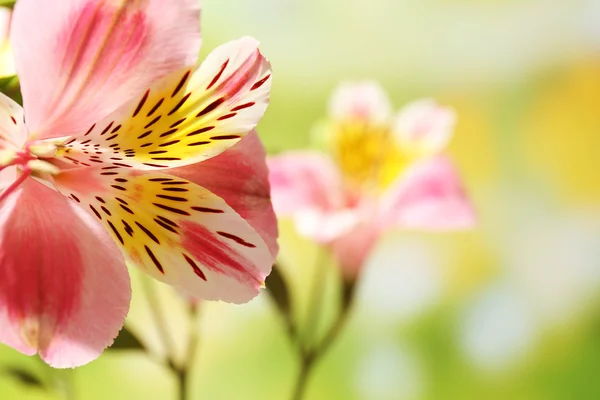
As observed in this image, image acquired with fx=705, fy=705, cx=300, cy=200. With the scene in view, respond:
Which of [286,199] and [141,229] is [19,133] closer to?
[141,229]

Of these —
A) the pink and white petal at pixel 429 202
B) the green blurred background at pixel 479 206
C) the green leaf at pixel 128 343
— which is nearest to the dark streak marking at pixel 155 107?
the green leaf at pixel 128 343

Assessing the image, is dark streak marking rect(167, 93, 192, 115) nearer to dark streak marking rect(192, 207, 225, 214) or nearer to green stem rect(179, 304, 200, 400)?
dark streak marking rect(192, 207, 225, 214)

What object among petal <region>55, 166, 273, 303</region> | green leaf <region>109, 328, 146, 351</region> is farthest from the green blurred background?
petal <region>55, 166, 273, 303</region>

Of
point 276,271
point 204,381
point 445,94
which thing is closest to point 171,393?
point 204,381

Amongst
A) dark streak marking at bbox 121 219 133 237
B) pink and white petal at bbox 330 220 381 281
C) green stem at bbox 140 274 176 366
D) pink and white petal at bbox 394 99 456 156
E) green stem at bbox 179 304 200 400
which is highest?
dark streak marking at bbox 121 219 133 237

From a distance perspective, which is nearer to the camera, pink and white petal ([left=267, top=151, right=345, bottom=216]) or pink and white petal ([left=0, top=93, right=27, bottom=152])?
pink and white petal ([left=0, top=93, right=27, bottom=152])

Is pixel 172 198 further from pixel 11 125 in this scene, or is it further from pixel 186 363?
pixel 186 363

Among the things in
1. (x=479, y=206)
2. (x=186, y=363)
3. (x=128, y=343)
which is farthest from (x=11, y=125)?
(x=479, y=206)
